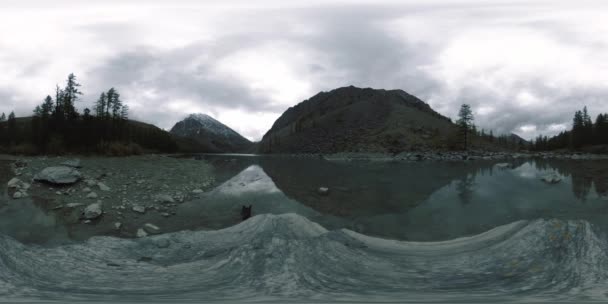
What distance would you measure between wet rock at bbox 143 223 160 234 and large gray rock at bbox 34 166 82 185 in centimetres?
626

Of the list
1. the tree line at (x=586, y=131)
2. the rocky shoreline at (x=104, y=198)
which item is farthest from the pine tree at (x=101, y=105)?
the tree line at (x=586, y=131)

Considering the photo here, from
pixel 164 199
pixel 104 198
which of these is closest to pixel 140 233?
pixel 164 199

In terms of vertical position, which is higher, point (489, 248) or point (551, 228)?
point (551, 228)

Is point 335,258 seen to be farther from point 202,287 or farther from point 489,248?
point 489,248

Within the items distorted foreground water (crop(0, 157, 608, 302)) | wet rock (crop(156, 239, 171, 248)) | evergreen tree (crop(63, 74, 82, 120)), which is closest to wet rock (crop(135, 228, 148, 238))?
distorted foreground water (crop(0, 157, 608, 302))

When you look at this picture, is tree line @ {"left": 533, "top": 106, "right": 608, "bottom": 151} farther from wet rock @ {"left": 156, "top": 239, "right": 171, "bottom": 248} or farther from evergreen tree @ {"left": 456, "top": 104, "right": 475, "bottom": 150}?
wet rock @ {"left": 156, "top": 239, "right": 171, "bottom": 248}

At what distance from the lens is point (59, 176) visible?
1145cm

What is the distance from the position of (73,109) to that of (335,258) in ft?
157

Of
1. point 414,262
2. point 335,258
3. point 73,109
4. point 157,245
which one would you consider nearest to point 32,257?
point 157,245

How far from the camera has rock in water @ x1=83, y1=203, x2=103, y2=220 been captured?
8453mm

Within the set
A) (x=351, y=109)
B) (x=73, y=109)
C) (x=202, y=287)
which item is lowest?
(x=202, y=287)

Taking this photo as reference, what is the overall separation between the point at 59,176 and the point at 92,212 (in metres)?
4.80

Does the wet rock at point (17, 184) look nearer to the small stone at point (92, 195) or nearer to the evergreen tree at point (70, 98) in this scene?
the small stone at point (92, 195)

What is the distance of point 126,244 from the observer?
6379mm
